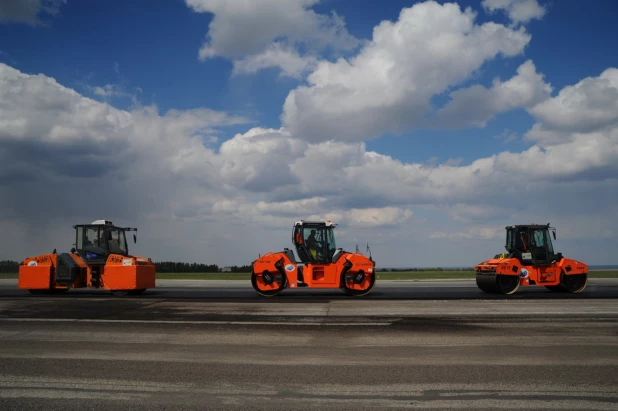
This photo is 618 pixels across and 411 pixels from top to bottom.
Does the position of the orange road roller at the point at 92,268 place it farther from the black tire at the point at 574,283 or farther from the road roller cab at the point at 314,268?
the black tire at the point at 574,283

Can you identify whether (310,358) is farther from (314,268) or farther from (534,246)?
(534,246)

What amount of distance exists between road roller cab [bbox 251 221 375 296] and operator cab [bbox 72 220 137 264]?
19.3ft

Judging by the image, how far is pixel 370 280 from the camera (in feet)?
58.4

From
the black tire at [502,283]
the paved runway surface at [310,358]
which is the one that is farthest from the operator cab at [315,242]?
the black tire at [502,283]

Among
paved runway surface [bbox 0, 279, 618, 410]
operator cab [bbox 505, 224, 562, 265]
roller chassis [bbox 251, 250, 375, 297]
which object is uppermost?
operator cab [bbox 505, 224, 562, 265]

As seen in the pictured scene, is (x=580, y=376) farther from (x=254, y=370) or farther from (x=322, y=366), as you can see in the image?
(x=254, y=370)

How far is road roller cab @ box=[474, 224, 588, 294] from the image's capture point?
18.2 meters

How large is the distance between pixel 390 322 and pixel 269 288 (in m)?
7.69

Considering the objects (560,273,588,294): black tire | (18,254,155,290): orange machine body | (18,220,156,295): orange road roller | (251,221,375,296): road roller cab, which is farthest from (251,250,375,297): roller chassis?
(560,273,588,294): black tire

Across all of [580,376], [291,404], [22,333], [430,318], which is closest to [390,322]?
[430,318]

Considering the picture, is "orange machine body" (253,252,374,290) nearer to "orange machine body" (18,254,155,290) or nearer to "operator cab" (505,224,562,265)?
"orange machine body" (18,254,155,290)

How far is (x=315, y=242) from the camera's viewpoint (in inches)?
705

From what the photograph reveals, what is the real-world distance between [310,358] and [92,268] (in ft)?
45.9

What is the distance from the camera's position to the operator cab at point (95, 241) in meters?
18.8
